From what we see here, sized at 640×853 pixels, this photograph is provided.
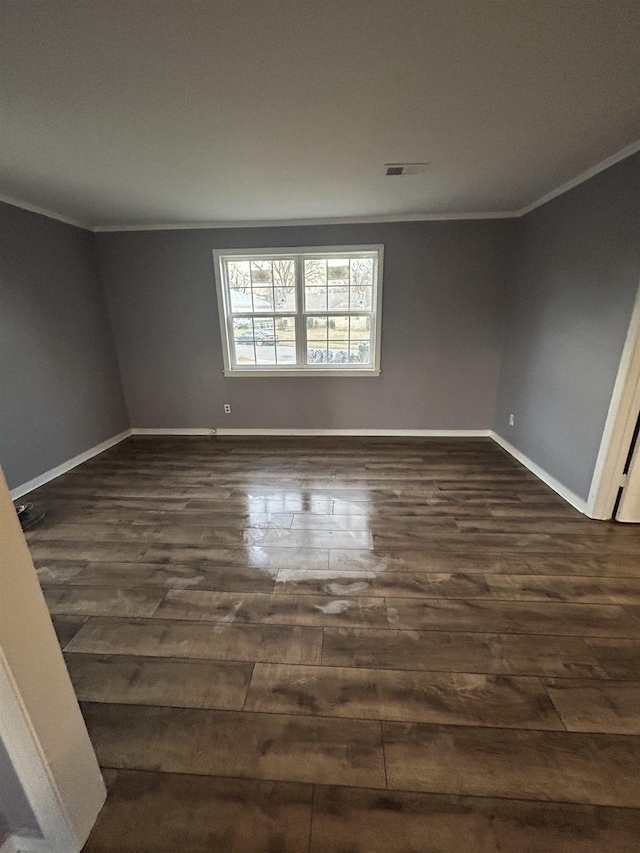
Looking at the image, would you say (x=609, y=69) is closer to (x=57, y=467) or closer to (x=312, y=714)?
(x=312, y=714)

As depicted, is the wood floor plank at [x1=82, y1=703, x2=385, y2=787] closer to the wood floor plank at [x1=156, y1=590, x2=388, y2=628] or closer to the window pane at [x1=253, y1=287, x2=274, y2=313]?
the wood floor plank at [x1=156, y1=590, x2=388, y2=628]

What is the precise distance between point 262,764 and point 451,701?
0.73m

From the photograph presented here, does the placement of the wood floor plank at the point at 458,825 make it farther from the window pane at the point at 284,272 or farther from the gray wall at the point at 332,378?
the window pane at the point at 284,272

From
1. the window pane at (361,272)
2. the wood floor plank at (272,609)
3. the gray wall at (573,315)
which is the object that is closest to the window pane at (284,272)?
the window pane at (361,272)

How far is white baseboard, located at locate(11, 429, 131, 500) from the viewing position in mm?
3151

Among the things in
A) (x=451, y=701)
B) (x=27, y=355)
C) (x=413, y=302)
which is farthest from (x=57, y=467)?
(x=413, y=302)

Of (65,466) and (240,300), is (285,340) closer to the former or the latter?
(240,300)

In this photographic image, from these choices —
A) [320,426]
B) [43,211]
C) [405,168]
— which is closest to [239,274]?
[43,211]

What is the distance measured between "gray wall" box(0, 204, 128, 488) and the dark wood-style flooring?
0.77 m

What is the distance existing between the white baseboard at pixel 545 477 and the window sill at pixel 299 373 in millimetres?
1613

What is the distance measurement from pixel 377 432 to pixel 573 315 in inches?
89.5

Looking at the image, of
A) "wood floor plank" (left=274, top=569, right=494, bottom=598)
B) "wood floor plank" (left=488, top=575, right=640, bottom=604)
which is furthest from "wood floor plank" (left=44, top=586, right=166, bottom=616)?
"wood floor plank" (left=488, top=575, right=640, bottom=604)

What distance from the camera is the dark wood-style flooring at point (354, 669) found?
42.6 inches

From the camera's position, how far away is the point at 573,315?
111 inches
